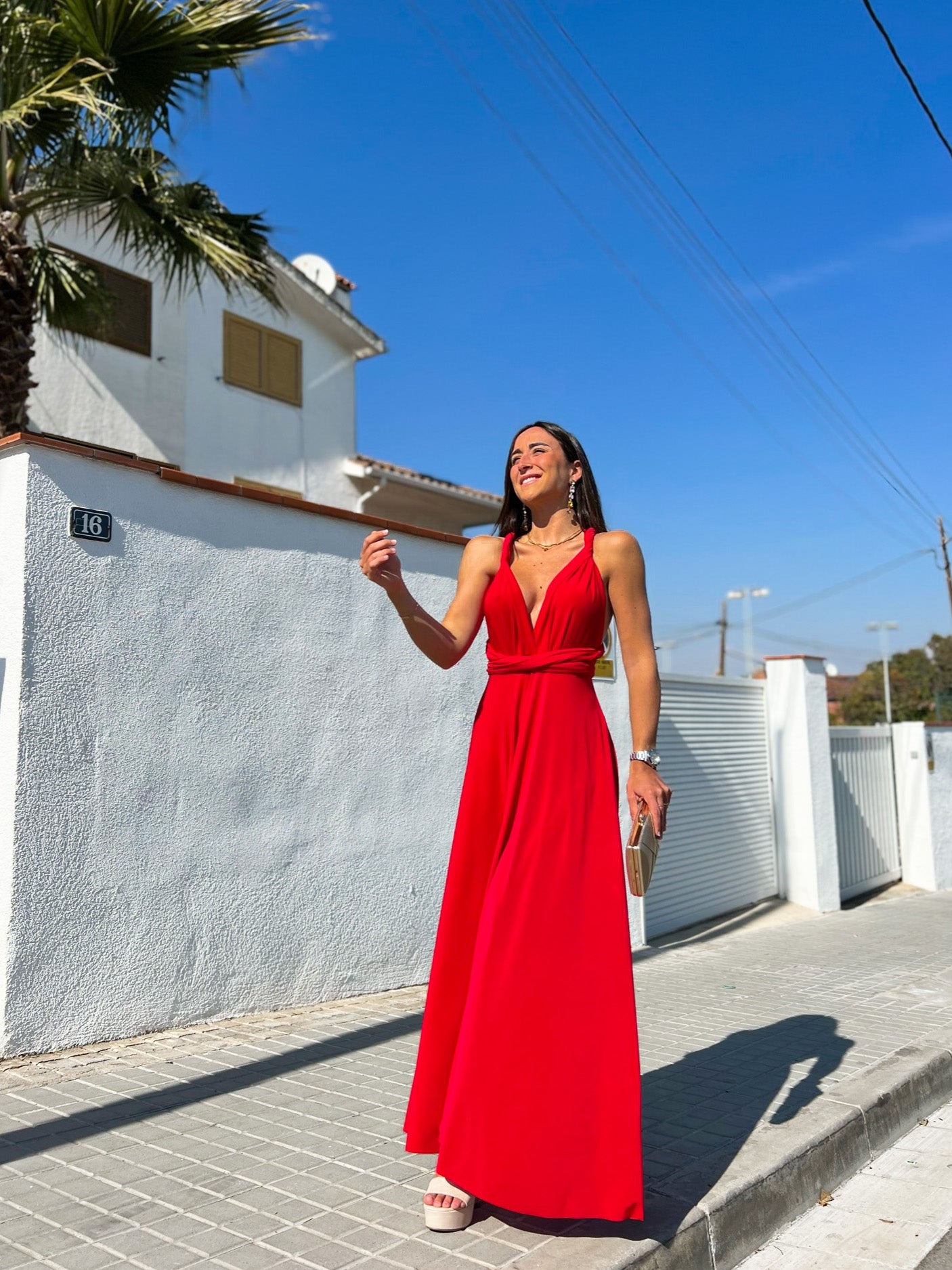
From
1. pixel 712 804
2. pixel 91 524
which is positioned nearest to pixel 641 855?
pixel 91 524

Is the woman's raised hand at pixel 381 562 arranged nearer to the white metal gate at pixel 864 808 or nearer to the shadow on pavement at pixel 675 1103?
the shadow on pavement at pixel 675 1103

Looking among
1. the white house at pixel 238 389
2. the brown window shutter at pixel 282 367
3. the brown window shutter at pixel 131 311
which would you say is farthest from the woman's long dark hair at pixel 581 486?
the brown window shutter at pixel 282 367

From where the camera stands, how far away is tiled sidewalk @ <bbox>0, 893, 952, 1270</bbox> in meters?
2.87

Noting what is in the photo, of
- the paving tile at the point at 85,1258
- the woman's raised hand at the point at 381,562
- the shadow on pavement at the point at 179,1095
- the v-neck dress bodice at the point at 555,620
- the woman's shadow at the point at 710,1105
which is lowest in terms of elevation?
the woman's shadow at the point at 710,1105

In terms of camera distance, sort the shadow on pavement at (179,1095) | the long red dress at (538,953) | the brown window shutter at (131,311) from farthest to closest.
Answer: the brown window shutter at (131,311), the shadow on pavement at (179,1095), the long red dress at (538,953)

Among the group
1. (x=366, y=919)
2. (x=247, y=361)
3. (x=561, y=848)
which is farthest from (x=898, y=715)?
(x=561, y=848)

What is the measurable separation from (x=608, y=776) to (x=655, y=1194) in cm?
122

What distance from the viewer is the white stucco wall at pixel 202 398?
13.1 meters

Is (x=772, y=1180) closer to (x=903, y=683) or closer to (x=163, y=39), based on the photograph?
(x=163, y=39)

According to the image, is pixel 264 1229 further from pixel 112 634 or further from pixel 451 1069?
pixel 112 634

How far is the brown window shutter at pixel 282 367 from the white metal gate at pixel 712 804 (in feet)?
27.2

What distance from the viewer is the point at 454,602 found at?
332 cm

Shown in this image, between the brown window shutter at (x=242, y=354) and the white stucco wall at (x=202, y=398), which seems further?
the brown window shutter at (x=242, y=354)

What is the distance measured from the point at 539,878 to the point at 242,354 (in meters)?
13.8
